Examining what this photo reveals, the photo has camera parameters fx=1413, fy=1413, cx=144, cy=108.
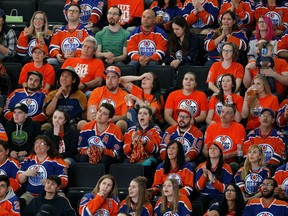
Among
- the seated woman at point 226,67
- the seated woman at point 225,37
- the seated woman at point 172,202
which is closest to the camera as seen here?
the seated woman at point 172,202

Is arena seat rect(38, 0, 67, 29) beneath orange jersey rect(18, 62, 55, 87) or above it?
above

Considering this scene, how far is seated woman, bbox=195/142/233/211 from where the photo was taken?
51.0ft

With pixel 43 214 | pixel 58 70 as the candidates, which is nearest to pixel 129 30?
pixel 58 70

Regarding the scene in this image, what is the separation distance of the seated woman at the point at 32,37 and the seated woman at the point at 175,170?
3219 mm

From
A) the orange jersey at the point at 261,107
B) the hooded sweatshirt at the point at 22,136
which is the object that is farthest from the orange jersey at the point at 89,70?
the orange jersey at the point at 261,107

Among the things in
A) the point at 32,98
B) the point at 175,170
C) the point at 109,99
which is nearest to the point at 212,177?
the point at 175,170

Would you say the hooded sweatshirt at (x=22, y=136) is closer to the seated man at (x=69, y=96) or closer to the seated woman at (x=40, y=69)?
the seated man at (x=69, y=96)

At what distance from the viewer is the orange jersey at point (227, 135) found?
16.2 meters

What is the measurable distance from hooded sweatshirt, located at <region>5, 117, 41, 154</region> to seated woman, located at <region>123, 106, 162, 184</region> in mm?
1087

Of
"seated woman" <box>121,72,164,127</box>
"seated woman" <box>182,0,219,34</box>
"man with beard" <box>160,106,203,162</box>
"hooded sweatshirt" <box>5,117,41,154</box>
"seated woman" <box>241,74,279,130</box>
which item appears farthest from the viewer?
"seated woman" <box>182,0,219,34</box>

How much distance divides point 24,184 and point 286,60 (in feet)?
12.9

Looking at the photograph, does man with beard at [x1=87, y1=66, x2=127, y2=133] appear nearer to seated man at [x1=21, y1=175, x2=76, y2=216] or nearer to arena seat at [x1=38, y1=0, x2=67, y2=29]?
seated man at [x1=21, y1=175, x2=76, y2=216]

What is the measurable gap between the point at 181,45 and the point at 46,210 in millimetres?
3791

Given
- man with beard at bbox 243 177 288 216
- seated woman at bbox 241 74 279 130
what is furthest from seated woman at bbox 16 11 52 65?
man with beard at bbox 243 177 288 216
